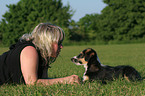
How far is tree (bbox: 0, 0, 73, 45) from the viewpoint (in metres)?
53.5

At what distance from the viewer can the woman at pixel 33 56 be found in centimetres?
337

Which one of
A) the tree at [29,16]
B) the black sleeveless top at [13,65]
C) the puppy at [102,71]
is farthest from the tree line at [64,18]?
the black sleeveless top at [13,65]

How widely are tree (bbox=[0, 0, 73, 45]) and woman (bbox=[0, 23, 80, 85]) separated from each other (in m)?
49.2

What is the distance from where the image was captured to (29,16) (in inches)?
2206

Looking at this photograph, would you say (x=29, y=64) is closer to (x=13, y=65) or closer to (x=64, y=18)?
(x=13, y=65)

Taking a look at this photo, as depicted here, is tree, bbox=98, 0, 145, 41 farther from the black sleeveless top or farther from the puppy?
the black sleeveless top

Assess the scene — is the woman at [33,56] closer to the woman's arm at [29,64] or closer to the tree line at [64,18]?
the woman's arm at [29,64]

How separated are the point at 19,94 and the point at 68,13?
52.6 meters

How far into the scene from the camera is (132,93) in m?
3.47

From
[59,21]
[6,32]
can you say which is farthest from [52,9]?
[6,32]

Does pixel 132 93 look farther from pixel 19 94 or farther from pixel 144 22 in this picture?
pixel 144 22

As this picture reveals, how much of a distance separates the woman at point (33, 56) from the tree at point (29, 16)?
4916cm

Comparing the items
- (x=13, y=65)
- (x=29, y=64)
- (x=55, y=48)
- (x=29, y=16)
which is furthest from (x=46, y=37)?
(x=29, y=16)

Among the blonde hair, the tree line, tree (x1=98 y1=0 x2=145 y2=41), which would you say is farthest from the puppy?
tree (x1=98 y1=0 x2=145 y2=41)
